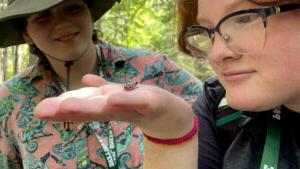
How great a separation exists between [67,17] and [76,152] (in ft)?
Result: 2.21

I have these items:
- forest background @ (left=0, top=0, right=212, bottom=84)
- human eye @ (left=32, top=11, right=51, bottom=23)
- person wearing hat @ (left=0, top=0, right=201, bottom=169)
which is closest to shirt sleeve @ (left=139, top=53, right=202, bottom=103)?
person wearing hat @ (left=0, top=0, right=201, bottom=169)

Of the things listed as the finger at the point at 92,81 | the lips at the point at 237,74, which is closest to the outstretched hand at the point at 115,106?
the finger at the point at 92,81

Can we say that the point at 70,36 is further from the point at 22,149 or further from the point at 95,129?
the point at 22,149

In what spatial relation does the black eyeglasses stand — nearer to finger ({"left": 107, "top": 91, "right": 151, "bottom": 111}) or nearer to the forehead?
the forehead

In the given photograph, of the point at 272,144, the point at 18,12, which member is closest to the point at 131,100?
the point at 272,144

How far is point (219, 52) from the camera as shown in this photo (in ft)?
3.85

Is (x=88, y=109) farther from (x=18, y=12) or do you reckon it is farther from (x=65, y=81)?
(x=65, y=81)

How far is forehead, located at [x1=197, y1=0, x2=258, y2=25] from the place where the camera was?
1.15 m

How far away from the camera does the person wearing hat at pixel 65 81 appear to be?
229 centimetres

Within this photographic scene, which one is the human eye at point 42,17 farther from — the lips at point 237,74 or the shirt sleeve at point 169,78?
the lips at point 237,74

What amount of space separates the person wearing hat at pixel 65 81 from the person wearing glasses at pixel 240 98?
37.1 inches

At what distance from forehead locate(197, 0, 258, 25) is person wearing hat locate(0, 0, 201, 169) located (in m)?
1.03

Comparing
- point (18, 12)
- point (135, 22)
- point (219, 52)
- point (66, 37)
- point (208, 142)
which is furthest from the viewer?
point (135, 22)

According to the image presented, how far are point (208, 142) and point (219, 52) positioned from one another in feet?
1.08
